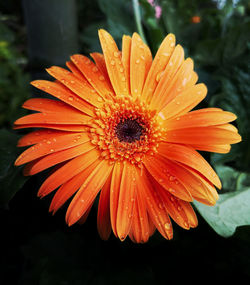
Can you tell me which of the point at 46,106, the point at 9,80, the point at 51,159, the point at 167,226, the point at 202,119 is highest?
the point at 9,80

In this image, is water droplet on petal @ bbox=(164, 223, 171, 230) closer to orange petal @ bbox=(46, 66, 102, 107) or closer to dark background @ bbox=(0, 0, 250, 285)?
dark background @ bbox=(0, 0, 250, 285)

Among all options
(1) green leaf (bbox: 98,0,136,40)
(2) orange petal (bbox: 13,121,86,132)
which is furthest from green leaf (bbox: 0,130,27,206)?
(1) green leaf (bbox: 98,0,136,40)

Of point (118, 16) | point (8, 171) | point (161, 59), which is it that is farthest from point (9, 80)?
point (161, 59)

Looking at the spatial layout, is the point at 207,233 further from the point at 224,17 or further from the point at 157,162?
the point at 224,17

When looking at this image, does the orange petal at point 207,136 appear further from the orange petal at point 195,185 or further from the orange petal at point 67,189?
the orange petal at point 67,189

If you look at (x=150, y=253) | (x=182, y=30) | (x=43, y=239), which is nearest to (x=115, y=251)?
(x=150, y=253)

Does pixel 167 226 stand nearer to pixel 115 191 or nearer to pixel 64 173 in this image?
pixel 115 191
